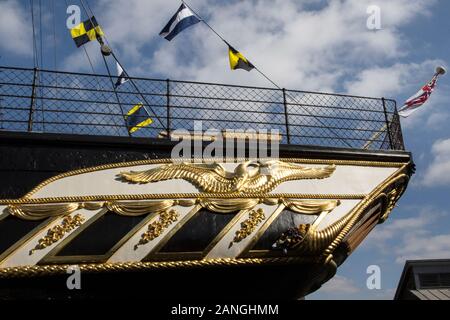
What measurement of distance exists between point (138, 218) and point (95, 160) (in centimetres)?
85

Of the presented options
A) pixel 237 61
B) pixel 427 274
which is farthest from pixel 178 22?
pixel 427 274

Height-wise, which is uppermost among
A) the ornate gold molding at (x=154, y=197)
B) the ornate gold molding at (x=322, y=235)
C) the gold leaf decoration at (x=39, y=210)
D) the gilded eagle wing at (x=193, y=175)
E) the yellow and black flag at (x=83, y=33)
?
the yellow and black flag at (x=83, y=33)

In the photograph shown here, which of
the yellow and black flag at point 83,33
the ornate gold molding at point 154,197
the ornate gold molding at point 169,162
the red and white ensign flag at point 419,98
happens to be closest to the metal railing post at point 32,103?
the ornate gold molding at point 169,162

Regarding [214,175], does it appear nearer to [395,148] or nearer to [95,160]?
[95,160]

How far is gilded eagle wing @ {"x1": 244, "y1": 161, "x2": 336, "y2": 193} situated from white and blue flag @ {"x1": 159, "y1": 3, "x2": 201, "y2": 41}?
10.7 feet

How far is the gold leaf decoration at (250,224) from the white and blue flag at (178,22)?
12.3ft

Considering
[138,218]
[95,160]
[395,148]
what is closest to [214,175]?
[138,218]

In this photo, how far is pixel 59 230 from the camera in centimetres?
468

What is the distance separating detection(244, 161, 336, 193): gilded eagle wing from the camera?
5.24 metres

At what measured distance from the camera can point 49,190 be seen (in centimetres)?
491

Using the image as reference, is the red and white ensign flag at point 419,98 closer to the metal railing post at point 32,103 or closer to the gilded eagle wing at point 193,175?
the gilded eagle wing at point 193,175

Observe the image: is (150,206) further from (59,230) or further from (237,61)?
(237,61)

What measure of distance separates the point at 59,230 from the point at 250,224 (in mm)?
1871

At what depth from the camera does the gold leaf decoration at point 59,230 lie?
461cm
